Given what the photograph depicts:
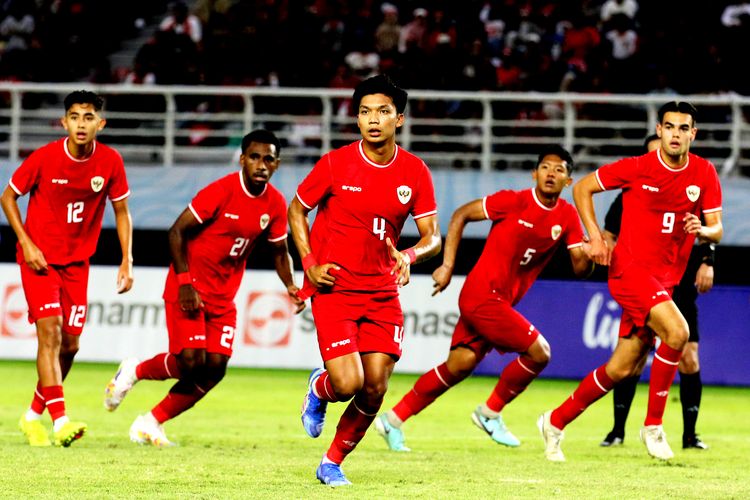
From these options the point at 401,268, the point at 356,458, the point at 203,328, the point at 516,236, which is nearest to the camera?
the point at 401,268

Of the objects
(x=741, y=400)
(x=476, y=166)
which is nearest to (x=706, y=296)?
(x=741, y=400)

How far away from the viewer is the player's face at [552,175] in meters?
10.1

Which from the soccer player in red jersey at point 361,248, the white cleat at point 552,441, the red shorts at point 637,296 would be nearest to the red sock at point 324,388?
the soccer player in red jersey at point 361,248

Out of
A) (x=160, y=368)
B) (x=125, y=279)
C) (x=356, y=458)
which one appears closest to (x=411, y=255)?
(x=356, y=458)

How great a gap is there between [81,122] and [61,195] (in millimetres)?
562

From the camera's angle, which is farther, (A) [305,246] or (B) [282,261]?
(B) [282,261]

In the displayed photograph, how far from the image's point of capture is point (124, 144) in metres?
21.5

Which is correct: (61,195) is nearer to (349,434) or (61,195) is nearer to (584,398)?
(349,434)

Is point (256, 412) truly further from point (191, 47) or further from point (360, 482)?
point (191, 47)

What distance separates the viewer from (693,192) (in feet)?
30.9

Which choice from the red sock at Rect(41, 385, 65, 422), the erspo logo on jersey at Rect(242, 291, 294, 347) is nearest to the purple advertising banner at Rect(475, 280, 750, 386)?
the erspo logo on jersey at Rect(242, 291, 294, 347)

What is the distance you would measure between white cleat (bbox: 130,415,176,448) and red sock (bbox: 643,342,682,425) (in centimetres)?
339

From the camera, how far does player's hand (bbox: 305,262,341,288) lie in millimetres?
7641

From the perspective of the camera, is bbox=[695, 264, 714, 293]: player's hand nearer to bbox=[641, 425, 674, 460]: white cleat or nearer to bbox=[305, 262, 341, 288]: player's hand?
bbox=[641, 425, 674, 460]: white cleat
